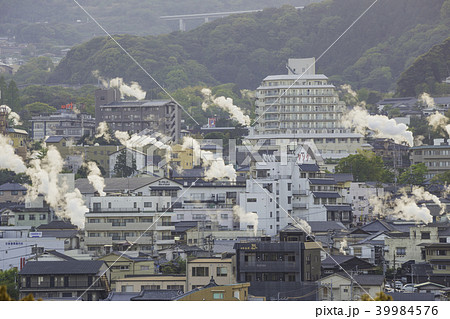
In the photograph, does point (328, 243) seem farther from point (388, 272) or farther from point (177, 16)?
point (177, 16)

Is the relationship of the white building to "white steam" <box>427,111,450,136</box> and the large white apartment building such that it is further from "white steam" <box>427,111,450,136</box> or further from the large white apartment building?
"white steam" <box>427,111,450,136</box>

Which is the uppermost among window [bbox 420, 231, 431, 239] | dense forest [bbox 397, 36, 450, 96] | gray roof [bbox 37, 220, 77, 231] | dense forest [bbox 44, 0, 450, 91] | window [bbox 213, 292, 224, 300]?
dense forest [bbox 44, 0, 450, 91]

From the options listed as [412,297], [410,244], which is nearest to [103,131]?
[410,244]

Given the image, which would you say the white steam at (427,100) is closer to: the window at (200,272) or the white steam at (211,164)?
the white steam at (211,164)

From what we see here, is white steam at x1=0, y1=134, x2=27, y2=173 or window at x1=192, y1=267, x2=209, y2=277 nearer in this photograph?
window at x1=192, y1=267, x2=209, y2=277

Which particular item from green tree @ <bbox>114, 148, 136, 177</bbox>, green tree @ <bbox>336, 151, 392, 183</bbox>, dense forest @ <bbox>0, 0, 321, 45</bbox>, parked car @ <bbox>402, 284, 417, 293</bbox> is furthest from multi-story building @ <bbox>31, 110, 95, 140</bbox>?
dense forest @ <bbox>0, 0, 321, 45</bbox>

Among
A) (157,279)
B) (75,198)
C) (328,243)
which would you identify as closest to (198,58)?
(75,198)

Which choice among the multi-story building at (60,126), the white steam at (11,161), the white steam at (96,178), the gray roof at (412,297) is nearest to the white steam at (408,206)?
Answer: the white steam at (96,178)
